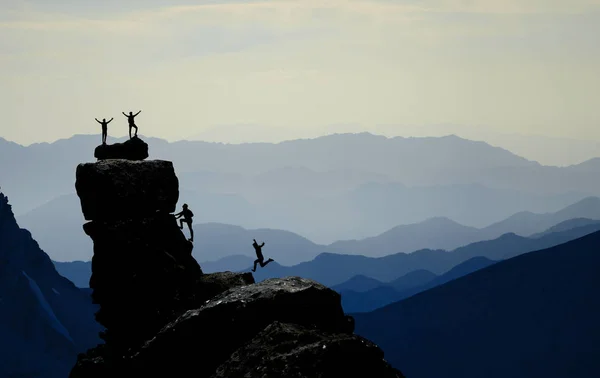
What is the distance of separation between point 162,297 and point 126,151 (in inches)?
351

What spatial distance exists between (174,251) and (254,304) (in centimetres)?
1385

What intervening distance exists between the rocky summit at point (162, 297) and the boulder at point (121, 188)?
5 centimetres

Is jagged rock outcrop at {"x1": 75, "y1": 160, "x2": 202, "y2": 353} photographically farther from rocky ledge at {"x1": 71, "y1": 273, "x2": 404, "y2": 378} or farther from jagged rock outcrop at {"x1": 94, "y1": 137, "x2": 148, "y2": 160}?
rocky ledge at {"x1": 71, "y1": 273, "x2": 404, "y2": 378}

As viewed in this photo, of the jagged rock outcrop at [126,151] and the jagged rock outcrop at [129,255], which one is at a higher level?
the jagged rock outcrop at [126,151]

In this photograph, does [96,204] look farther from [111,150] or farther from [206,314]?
[206,314]

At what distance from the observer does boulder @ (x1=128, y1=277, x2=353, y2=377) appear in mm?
29297

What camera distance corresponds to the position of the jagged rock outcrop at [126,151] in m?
43.5

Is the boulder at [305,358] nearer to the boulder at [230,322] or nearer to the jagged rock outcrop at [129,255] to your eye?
the boulder at [230,322]

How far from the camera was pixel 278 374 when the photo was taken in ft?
76.7

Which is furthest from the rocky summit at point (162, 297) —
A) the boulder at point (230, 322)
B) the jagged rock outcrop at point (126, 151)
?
the jagged rock outcrop at point (126, 151)

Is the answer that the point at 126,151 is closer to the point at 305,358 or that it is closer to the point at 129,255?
the point at 129,255

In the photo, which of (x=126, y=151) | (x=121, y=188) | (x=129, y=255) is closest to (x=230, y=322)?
(x=129, y=255)

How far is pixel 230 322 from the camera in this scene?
2945cm

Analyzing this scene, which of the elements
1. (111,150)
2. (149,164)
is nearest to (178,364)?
(149,164)
